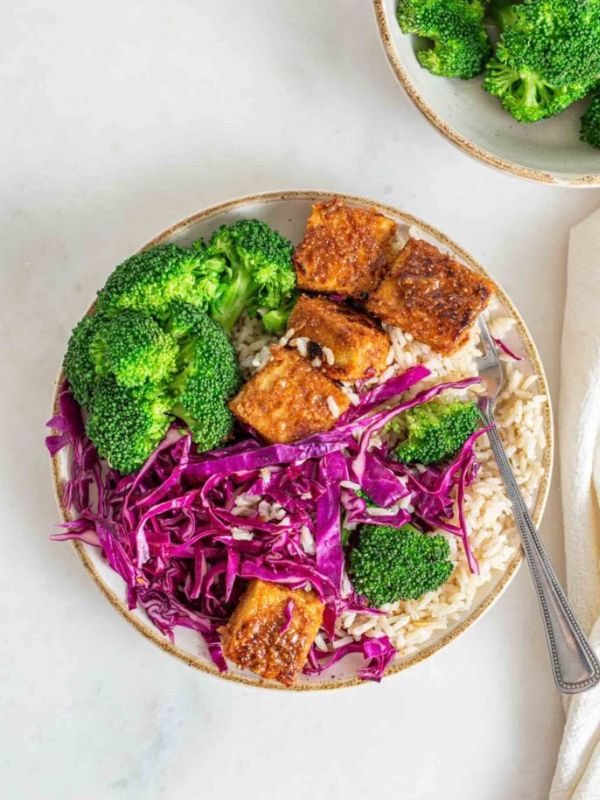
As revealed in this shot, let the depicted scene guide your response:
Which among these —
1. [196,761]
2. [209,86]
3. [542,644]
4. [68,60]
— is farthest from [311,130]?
[196,761]

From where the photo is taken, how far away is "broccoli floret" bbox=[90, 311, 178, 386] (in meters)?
2.74

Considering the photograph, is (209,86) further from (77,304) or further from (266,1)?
(77,304)

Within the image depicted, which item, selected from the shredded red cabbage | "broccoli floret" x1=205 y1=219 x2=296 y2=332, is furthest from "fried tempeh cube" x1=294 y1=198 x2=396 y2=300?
the shredded red cabbage

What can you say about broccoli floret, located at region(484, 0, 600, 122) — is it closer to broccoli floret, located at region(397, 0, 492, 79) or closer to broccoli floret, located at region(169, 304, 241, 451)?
broccoli floret, located at region(397, 0, 492, 79)

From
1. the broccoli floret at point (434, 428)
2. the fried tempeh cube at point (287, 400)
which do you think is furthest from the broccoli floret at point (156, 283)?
the broccoli floret at point (434, 428)

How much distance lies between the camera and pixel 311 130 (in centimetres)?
346

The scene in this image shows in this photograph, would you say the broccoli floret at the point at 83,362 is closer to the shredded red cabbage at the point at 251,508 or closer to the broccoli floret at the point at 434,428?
the shredded red cabbage at the point at 251,508

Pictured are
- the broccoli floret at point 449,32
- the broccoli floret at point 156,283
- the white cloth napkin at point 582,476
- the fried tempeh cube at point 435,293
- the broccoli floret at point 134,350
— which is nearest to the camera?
the broccoli floret at point 134,350

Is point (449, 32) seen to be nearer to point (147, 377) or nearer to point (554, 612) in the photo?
point (147, 377)

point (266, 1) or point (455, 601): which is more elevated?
point (266, 1)

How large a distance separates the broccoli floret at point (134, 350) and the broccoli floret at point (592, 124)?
173 centimetres

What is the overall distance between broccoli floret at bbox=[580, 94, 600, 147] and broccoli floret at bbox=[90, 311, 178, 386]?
173 centimetres

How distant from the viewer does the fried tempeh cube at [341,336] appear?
2920 millimetres

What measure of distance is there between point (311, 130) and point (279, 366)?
3.58 ft
